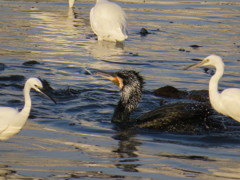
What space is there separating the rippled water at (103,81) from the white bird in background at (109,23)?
268 mm

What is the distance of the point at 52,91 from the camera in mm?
11680

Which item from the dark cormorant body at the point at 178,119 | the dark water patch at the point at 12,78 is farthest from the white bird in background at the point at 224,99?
the dark water patch at the point at 12,78

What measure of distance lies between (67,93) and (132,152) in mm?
3287

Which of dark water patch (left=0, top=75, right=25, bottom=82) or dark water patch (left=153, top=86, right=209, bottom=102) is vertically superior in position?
dark water patch (left=0, top=75, right=25, bottom=82)

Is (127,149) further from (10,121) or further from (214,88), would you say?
(214,88)

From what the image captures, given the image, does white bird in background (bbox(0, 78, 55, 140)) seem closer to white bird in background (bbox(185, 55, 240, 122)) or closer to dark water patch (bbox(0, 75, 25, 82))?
white bird in background (bbox(185, 55, 240, 122))

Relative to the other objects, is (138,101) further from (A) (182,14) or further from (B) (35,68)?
(A) (182,14)

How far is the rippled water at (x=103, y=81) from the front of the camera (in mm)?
7836

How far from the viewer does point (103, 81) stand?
12.8 m

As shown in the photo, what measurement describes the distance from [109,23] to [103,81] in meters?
4.97

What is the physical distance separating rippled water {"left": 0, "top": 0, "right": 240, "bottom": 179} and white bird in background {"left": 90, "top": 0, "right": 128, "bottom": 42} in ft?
0.88

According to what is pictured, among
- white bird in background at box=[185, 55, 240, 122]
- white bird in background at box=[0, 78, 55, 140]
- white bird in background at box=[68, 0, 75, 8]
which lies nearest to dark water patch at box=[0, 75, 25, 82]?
white bird in background at box=[185, 55, 240, 122]

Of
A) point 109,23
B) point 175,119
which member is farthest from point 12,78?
point 109,23

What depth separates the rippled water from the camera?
784 centimetres
